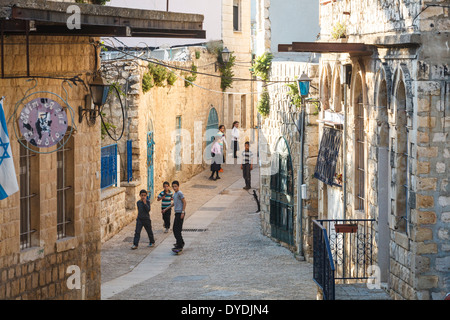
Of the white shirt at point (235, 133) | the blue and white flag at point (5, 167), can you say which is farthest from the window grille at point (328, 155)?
the white shirt at point (235, 133)

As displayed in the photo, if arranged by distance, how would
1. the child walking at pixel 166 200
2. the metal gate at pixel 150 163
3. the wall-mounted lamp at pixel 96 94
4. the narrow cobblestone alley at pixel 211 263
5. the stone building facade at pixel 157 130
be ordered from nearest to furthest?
the wall-mounted lamp at pixel 96 94 < the narrow cobblestone alley at pixel 211 263 < the child walking at pixel 166 200 < the stone building facade at pixel 157 130 < the metal gate at pixel 150 163

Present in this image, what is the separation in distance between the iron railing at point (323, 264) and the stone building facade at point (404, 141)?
947 millimetres

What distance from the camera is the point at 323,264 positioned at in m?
11.7

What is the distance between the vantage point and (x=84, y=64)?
13.2m

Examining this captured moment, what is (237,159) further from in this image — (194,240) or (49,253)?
(49,253)

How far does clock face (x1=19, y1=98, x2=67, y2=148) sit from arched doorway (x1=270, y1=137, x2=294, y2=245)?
7.90m

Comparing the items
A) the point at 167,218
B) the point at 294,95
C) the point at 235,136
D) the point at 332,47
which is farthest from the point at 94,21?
the point at 235,136

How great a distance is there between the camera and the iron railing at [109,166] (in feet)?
65.7

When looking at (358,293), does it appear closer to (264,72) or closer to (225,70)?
(264,72)

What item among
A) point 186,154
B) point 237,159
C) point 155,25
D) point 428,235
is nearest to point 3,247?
point 155,25

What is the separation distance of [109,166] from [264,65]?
14.6ft

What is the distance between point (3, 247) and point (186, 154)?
1716 centimetres

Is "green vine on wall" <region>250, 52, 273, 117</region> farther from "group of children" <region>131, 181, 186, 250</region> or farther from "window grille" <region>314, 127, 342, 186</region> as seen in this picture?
"window grille" <region>314, 127, 342, 186</region>

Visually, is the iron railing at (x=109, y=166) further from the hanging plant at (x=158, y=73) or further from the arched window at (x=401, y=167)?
the arched window at (x=401, y=167)
